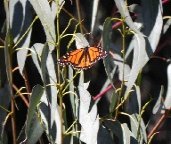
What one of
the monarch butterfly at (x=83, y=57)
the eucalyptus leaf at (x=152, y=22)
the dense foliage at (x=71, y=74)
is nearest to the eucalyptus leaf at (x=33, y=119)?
the dense foliage at (x=71, y=74)

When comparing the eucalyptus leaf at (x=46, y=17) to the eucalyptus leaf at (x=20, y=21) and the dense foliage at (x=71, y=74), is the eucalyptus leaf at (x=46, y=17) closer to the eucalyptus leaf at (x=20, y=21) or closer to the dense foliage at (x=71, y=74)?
the dense foliage at (x=71, y=74)

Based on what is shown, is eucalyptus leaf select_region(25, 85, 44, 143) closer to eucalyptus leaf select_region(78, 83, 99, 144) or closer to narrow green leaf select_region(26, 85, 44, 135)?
narrow green leaf select_region(26, 85, 44, 135)

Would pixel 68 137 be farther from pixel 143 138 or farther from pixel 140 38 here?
pixel 140 38

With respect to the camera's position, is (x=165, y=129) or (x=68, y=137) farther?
(x=165, y=129)

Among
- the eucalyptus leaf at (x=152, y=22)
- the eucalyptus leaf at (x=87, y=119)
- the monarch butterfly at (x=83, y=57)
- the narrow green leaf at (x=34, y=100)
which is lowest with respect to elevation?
the eucalyptus leaf at (x=87, y=119)

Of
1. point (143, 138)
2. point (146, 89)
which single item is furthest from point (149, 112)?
point (143, 138)

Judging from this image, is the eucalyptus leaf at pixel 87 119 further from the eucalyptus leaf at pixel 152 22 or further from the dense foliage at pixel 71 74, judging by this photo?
the eucalyptus leaf at pixel 152 22

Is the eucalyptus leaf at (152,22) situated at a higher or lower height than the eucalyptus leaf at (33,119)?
higher

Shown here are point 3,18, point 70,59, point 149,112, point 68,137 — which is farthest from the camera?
point 149,112

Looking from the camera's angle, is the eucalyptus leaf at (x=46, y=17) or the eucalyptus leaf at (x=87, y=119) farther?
the eucalyptus leaf at (x=87, y=119)

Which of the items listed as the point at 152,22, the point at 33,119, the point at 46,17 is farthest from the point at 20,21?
the point at 152,22
